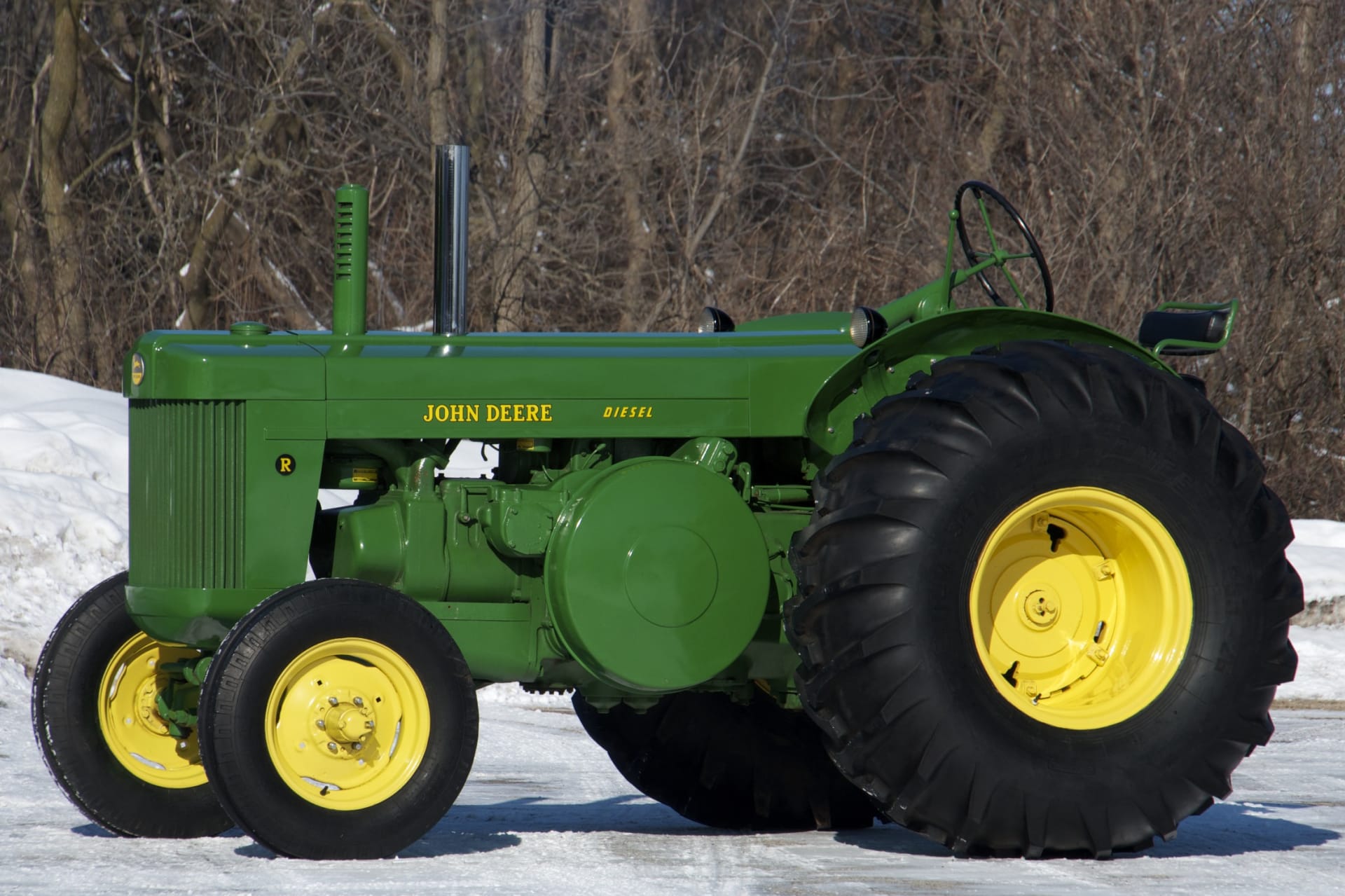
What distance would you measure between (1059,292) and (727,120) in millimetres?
4351

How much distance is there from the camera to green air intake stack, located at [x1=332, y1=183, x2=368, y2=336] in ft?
18.4

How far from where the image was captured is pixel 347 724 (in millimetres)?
4863

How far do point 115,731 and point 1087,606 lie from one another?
299cm

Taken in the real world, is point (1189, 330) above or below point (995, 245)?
below

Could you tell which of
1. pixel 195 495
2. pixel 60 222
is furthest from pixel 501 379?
pixel 60 222

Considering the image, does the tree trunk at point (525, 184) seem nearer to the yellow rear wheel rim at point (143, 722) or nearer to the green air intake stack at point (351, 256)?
the green air intake stack at point (351, 256)

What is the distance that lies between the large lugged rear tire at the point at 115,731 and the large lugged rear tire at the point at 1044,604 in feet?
6.56

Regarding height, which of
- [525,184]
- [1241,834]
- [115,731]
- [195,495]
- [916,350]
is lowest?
[1241,834]

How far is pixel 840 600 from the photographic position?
4879 millimetres

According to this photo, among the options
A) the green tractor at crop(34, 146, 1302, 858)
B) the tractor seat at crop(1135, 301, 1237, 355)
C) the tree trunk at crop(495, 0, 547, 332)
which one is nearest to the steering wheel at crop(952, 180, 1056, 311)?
the green tractor at crop(34, 146, 1302, 858)

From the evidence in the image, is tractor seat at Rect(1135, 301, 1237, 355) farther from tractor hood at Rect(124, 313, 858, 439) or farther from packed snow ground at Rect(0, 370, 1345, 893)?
packed snow ground at Rect(0, 370, 1345, 893)

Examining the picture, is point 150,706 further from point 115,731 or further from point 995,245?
point 995,245

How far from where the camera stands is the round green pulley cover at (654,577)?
17.1ft

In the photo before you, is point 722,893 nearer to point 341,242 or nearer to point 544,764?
point 341,242
